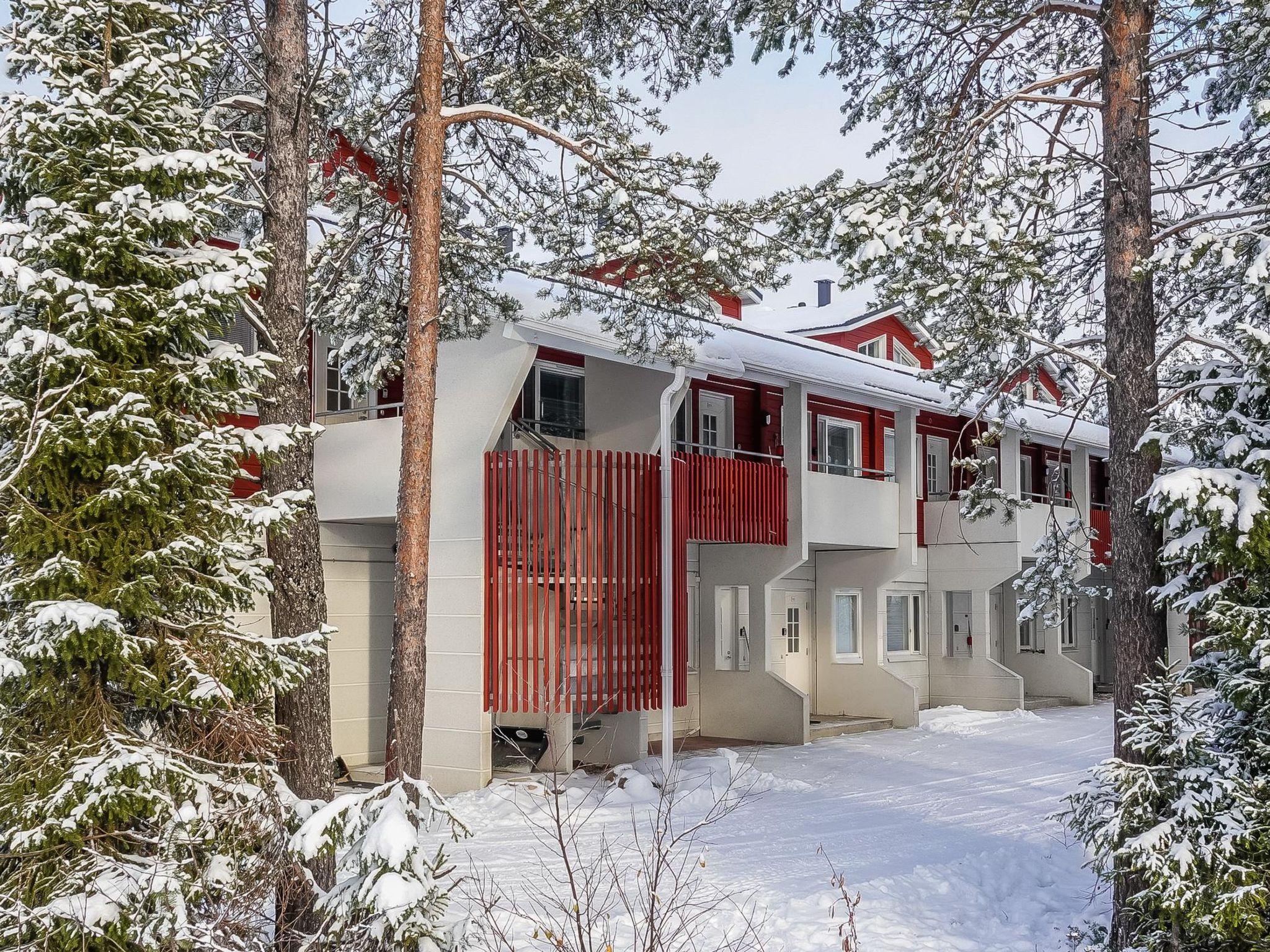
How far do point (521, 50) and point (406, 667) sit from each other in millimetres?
6349

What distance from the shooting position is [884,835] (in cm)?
1165

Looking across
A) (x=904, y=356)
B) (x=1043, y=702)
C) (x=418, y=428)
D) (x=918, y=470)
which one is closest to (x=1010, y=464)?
(x=918, y=470)

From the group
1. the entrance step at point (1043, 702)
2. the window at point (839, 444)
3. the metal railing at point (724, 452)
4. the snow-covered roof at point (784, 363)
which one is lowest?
the entrance step at point (1043, 702)

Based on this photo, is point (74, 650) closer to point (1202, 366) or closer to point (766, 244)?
point (766, 244)

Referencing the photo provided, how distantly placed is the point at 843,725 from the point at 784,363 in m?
6.42

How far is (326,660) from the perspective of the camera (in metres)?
8.57

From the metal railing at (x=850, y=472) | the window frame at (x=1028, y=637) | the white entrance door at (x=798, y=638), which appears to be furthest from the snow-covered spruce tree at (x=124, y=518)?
the window frame at (x=1028, y=637)

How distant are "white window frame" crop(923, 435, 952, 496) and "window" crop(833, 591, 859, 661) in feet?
11.3

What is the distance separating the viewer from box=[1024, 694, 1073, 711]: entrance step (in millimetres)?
23297

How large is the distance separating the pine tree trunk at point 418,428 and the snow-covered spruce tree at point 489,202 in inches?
0.5

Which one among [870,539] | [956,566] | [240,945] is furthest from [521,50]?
[956,566]

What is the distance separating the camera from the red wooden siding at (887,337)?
27.1m

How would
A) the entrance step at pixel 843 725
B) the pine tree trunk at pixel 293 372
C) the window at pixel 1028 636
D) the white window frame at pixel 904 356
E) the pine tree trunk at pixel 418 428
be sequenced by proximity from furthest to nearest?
the white window frame at pixel 904 356 → the window at pixel 1028 636 → the entrance step at pixel 843 725 → the pine tree trunk at pixel 418 428 → the pine tree trunk at pixel 293 372

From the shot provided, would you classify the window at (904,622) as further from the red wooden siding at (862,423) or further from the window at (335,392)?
the window at (335,392)
